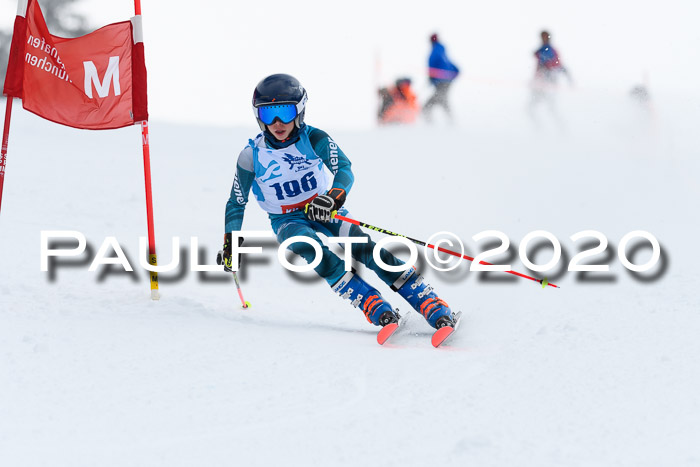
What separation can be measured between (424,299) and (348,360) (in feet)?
3.36

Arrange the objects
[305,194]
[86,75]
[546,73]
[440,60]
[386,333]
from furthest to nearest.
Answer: [440,60]
[546,73]
[86,75]
[305,194]
[386,333]

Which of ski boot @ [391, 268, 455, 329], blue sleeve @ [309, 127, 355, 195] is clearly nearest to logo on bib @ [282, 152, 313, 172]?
blue sleeve @ [309, 127, 355, 195]

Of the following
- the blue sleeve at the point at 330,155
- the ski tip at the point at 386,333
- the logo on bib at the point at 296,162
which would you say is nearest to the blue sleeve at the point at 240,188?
the logo on bib at the point at 296,162

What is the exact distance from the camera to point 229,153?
13477mm

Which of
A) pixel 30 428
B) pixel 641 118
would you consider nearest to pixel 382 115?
pixel 641 118

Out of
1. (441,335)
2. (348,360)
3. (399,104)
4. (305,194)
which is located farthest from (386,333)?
(399,104)

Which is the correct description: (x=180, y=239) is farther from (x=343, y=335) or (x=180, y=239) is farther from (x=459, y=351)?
(x=459, y=351)

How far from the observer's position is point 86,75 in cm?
539

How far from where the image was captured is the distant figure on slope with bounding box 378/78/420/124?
606 inches

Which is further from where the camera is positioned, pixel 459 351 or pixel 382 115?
pixel 382 115

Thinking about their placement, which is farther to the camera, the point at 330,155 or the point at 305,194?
the point at 305,194

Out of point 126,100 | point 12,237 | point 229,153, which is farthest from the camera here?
point 229,153

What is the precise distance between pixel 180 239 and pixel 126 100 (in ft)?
12.5

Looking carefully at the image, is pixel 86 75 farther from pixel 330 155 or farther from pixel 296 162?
pixel 330 155
